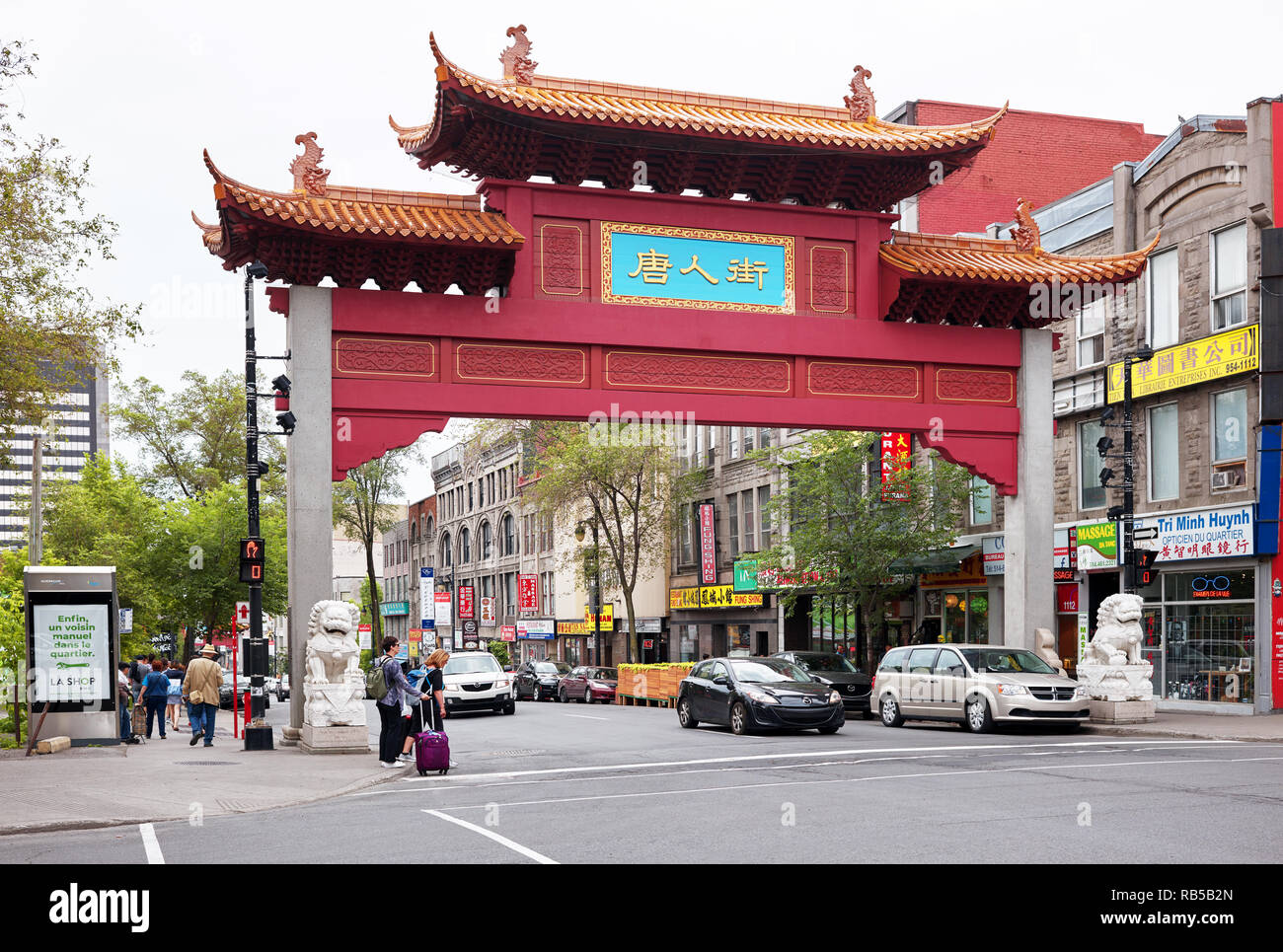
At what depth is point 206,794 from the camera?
1549 centimetres

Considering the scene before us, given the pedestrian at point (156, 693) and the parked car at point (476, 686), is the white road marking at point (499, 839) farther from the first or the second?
the parked car at point (476, 686)

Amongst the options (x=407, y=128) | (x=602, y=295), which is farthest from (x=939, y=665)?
(x=407, y=128)

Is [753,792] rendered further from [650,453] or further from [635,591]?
[635,591]

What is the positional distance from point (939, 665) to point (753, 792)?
1136cm

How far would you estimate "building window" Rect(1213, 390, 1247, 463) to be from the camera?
28031 millimetres

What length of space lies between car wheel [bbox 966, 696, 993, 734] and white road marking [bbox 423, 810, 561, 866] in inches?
484

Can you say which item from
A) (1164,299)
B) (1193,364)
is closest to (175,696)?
(1193,364)

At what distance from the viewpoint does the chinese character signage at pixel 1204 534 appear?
27.6m

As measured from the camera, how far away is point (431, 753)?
17703 mm

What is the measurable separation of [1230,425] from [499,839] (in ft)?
73.0

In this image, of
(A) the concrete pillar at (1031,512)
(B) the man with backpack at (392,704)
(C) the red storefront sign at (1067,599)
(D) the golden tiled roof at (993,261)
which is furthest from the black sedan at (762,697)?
(C) the red storefront sign at (1067,599)

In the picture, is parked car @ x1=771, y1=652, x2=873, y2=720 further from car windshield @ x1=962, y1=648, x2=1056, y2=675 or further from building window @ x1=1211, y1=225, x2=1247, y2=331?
building window @ x1=1211, y1=225, x2=1247, y2=331

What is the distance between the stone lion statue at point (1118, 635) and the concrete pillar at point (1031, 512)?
97 centimetres

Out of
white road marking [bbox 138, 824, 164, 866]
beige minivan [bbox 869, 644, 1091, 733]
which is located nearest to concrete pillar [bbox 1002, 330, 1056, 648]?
beige minivan [bbox 869, 644, 1091, 733]
